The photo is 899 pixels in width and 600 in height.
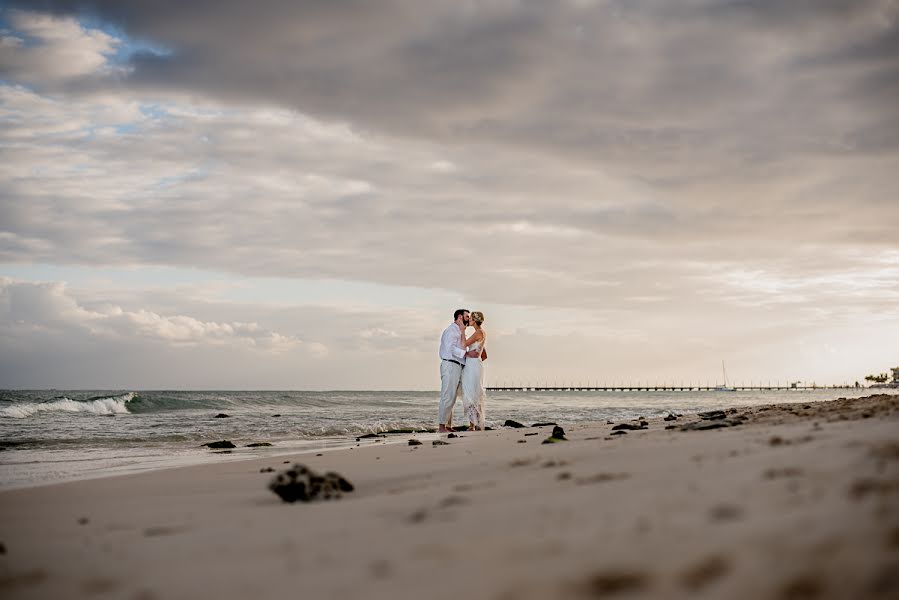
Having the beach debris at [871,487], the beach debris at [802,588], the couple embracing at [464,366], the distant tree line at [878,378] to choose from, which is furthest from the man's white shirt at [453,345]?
the distant tree line at [878,378]

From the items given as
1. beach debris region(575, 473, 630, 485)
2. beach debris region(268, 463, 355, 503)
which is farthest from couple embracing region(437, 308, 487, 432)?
beach debris region(575, 473, 630, 485)

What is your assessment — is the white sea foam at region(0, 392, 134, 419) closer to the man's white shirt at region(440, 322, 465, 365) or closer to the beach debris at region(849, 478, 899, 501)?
the man's white shirt at region(440, 322, 465, 365)

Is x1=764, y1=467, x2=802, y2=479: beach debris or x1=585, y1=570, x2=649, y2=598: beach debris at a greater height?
x1=764, y1=467, x2=802, y2=479: beach debris

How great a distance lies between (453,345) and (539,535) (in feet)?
43.4

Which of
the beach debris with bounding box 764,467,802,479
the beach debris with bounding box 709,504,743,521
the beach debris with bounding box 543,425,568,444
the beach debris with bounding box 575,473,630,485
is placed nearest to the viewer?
the beach debris with bounding box 709,504,743,521

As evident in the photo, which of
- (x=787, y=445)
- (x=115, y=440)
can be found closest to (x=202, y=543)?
(x=787, y=445)

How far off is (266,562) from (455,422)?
23.0 m

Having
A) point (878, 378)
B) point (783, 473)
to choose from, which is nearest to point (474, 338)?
point (783, 473)

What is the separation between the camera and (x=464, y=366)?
1608cm

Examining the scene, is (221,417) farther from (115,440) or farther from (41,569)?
(41,569)

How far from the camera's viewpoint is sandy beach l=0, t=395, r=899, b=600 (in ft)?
7.23

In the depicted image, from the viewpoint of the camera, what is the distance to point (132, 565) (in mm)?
3125

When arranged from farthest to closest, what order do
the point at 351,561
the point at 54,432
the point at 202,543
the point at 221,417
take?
the point at 221,417 → the point at 54,432 → the point at 202,543 → the point at 351,561

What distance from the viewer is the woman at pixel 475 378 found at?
15.7m
